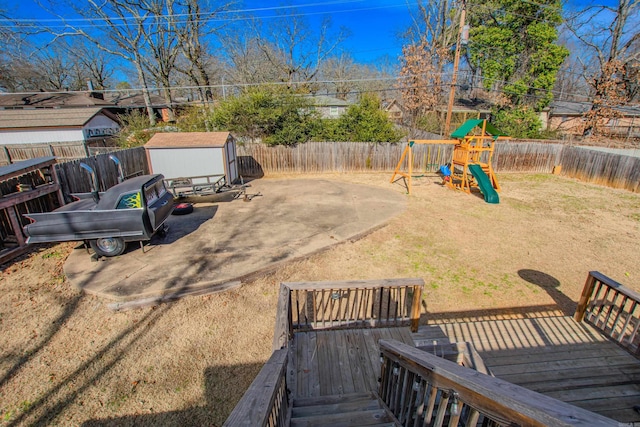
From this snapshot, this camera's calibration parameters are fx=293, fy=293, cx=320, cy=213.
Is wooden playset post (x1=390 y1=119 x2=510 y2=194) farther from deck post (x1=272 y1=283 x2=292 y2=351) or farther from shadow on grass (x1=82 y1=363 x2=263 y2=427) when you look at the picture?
shadow on grass (x1=82 y1=363 x2=263 y2=427)

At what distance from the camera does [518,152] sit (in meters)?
15.8

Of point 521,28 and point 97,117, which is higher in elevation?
point 521,28

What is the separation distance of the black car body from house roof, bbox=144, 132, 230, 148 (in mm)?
4555

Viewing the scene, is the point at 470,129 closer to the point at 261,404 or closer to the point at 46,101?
the point at 261,404

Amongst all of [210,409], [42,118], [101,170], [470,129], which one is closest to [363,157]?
[470,129]

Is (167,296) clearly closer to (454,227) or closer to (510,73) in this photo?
(454,227)

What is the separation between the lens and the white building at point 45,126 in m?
19.7

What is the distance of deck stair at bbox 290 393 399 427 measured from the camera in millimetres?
2492

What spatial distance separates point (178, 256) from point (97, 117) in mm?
23286

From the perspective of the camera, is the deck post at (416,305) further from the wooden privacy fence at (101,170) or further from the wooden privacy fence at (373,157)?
the wooden privacy fence at (373,157)

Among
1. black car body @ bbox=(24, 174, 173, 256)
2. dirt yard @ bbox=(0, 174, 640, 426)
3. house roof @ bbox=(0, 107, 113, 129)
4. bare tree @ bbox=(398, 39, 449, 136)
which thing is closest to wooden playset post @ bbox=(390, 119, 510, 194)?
dirt yard @ bbox=(0, 174, 640, 426)

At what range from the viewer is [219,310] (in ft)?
16.9

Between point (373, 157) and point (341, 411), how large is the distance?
14.7m

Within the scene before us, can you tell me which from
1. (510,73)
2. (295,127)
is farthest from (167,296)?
(510,73)
